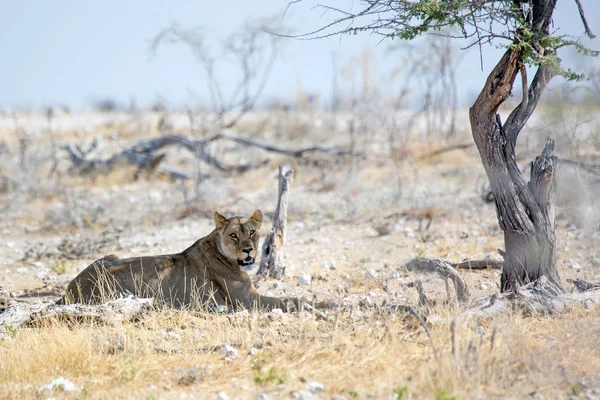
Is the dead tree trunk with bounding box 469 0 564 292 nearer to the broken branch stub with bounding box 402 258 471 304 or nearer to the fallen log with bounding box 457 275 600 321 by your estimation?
the fallen log with bounding box 457 275 600 321

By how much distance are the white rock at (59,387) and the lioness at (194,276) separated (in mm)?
1633

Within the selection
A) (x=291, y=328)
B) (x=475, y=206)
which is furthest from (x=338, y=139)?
(x=291, y=328)

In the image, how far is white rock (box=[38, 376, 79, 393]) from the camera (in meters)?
5.12

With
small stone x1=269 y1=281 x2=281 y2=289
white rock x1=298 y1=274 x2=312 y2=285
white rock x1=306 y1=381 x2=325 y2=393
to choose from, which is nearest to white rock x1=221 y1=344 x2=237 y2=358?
white rock x1=306 y1=381 x2=325 y2=393

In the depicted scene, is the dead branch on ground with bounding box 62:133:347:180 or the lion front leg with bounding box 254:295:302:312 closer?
the lion front leg with bounding box 254:295:302:312

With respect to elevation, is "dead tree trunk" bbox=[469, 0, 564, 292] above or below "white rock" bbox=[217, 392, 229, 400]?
above

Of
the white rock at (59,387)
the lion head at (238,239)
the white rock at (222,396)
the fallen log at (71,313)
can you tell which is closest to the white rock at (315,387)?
the white rock at (222,396)

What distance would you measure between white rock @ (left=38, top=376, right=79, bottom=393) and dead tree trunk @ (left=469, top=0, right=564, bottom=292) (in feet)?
14.4

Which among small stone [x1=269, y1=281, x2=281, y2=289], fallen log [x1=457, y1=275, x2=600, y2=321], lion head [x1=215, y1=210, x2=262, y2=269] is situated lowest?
small stone [x1=269, y1=281, x2=281, y2=289]

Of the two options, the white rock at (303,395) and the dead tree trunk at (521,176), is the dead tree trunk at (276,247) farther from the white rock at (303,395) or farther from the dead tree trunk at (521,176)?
the white rock at (303,395)

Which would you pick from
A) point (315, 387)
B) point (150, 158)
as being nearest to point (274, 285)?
point (315, 387)

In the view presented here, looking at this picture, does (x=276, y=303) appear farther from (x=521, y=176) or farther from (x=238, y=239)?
(x=521, y=176)

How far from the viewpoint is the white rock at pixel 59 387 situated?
5125 millimetres

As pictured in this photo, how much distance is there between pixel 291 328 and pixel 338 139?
63.8 ft
